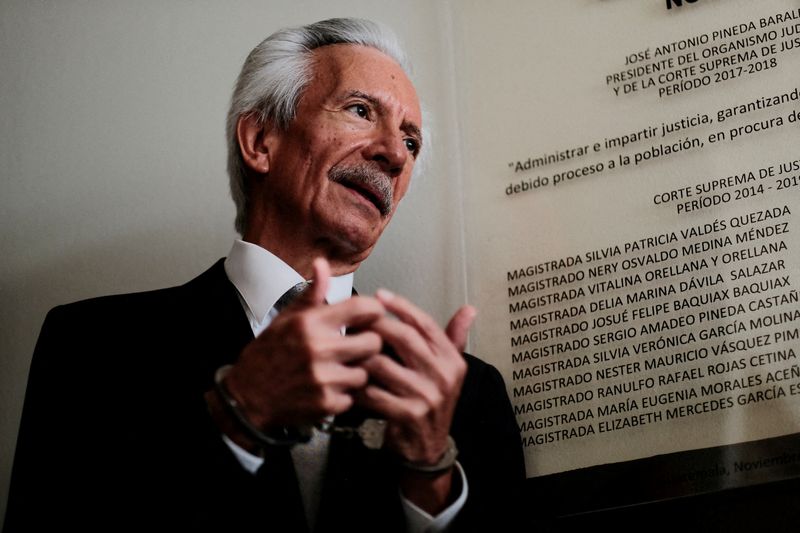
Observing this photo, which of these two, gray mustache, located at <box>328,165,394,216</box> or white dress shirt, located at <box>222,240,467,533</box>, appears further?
gray mustache, located at <box>328,165,394,216</box>

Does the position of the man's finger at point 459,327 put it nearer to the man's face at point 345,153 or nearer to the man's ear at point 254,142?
the man's face at point 345,153

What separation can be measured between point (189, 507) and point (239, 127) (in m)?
0.77

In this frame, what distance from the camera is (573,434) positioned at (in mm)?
1480

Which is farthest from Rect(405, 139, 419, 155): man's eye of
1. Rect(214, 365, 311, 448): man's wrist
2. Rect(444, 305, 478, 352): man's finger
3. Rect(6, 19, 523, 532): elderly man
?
Result: Rect(214, 365, 311, 448): man's wrist

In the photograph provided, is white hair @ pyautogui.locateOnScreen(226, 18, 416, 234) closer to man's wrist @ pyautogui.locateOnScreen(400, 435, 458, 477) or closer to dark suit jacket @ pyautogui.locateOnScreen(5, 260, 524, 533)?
dark suit jacket @ pyautogui.locateOnScreen(5, 260, 524, 533)

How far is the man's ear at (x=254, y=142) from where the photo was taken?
1.61 m

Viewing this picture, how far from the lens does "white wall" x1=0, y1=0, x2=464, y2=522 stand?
1.80 metres

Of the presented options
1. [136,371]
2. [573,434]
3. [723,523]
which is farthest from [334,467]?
[723,523]

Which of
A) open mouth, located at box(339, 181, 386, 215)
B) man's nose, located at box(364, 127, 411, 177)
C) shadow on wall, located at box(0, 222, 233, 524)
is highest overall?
man's nose, located at box(364, 127, 411, 177)

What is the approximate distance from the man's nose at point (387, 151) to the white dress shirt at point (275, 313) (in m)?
0.19

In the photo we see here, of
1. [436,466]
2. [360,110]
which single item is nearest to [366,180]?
[360,110]

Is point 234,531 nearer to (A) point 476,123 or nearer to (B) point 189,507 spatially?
(B) point 189,507

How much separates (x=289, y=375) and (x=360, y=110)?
652 millimetres

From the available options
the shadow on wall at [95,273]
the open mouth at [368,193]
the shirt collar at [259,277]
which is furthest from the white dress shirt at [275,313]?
the shadow on wall at [95,273]
